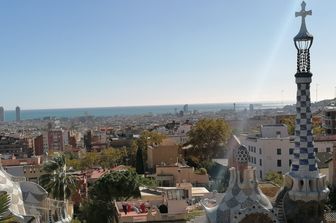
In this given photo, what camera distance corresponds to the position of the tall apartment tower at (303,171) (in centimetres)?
1216

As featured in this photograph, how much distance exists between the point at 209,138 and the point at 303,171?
46930 mm

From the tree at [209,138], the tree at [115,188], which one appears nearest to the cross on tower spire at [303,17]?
the tree at [115,188]

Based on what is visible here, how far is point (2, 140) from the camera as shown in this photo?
4141 inches

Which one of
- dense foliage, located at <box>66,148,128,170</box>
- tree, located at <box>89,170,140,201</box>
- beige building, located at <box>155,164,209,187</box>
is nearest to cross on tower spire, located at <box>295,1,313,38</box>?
tree, located at <box>89,170,140,201</box>

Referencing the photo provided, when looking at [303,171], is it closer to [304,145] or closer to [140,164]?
[304,145]

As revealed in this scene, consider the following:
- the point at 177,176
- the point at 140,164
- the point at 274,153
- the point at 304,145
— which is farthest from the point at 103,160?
the point at 304,145

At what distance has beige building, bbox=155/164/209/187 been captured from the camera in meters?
44.5

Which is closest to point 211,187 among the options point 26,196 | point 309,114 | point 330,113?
point 26,196

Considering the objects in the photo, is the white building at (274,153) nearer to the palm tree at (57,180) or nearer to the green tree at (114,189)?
the green tree at (114,189)

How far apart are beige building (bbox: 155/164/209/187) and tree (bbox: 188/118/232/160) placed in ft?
43.7

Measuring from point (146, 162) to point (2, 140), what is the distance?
57501 mm

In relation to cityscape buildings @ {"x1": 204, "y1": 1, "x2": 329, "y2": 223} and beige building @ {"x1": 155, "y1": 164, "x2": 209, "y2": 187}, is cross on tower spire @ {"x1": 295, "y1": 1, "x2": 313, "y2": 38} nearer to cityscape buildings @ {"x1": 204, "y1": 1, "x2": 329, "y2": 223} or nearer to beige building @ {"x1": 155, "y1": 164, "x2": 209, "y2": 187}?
cityscape buildings @ {"x1": 204, "y1": 1, "x2": 329, "y2": 223}

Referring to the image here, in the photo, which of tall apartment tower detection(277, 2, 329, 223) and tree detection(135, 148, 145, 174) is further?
tree detection(135, 148, 145, 174)

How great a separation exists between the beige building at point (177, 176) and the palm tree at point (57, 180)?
62.1 feet
